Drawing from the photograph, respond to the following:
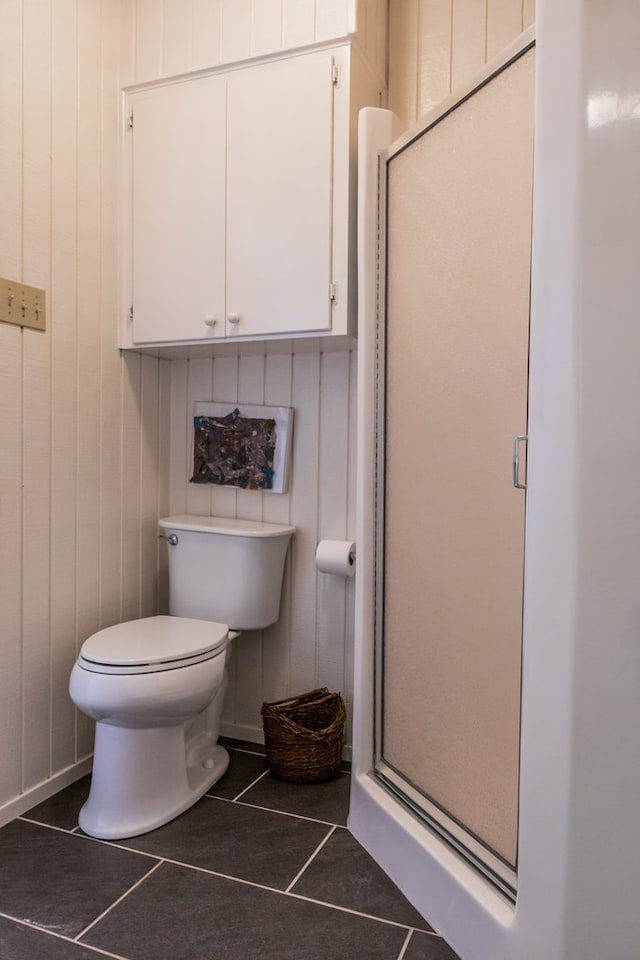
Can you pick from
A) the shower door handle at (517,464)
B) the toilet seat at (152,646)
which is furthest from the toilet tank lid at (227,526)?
the shower door handle at (517,464)

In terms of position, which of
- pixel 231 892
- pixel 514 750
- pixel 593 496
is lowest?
pixel 231 892

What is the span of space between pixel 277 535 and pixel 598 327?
1.35 meters

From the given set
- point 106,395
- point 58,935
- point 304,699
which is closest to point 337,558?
point 304,699

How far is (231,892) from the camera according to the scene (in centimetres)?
154

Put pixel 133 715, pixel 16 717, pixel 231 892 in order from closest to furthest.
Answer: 1. pixel 231 892
2. pixel 133 715
3. pixel 16 717

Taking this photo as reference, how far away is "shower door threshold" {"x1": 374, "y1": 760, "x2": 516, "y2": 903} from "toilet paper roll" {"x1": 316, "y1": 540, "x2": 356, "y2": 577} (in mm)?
569

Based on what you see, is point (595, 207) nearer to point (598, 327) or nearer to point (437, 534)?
point (598, 327)

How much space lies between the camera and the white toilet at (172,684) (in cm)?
174

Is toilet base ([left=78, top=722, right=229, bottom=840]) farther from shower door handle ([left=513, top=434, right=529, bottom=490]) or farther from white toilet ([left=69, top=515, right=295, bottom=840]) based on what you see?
shower door handle ([left=513, top=434, right=529, bottom=490])

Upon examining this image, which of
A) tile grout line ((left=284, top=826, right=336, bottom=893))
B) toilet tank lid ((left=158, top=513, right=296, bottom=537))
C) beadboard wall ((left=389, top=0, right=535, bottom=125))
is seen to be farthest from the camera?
toilet tank lid ((left=158, top=513, right=296, bottom=537))

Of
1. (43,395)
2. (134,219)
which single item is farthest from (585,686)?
(134,219)

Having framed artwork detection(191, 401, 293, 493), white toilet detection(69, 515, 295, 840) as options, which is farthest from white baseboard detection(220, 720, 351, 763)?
framed artwork detection(191, 401, 293, 493)

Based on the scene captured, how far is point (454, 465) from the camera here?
4.95 ft

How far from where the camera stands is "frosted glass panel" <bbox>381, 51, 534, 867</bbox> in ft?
4.38
